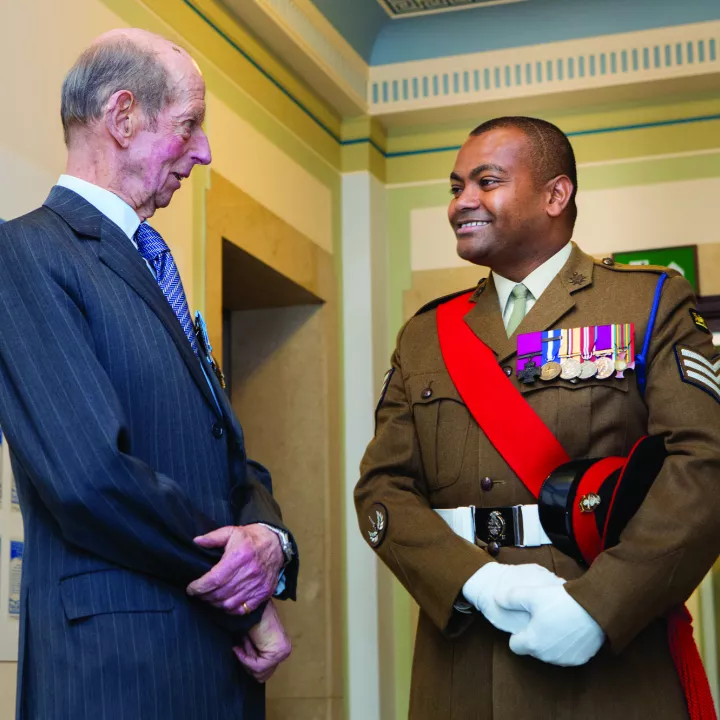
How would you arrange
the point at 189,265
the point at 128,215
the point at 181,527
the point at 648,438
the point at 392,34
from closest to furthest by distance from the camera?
the point at 181,527, the point at 128,215, the point at 648,438, the point at 189,265, the point at 392,34

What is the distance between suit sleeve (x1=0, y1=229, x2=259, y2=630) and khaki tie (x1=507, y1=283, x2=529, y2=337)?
3.35 ft

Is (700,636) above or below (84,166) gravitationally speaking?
below

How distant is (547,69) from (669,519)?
11.1 ft

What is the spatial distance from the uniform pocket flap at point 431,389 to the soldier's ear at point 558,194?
0.43 metres

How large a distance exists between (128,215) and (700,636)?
3.44 m

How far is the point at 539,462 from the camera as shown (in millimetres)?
2490

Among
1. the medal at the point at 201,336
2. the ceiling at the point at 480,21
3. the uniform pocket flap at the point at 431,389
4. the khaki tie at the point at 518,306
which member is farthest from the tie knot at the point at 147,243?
the ceiling at the point at 480,21

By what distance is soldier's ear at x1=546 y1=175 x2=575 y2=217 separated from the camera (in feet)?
9.07

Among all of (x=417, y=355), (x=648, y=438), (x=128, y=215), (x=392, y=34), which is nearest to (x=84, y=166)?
(x=128, y=215)

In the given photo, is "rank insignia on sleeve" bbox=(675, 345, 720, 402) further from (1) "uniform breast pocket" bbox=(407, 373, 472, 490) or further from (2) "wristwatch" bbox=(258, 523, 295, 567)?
(2) "wristwatch" bbox=(258, 523, 295, 567)

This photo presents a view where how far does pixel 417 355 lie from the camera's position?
281cm

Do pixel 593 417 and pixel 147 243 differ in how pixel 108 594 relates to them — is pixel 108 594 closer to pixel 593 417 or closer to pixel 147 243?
pixel 147 243

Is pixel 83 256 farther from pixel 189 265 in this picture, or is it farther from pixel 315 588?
pixel 315 588

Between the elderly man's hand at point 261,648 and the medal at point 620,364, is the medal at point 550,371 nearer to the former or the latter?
the medal at point 620,364
